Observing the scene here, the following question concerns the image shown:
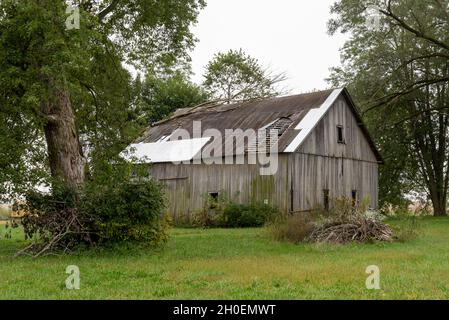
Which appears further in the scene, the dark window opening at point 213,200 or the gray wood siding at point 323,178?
the dark window opening at point 213,200

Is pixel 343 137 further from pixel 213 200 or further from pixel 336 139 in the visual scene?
pixel 213 200

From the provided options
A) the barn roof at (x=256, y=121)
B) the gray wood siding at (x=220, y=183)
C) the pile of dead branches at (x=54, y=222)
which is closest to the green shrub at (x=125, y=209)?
the pile of dead branches at (x=54, y=222)

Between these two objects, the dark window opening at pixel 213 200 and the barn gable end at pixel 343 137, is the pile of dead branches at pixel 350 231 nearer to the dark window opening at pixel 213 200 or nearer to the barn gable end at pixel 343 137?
the barn gable end at pixel 343 137

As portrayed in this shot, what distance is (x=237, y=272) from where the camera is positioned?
11.5 metres

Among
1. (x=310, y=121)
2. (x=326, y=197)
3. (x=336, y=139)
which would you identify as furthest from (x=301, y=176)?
(x=336, y=139)

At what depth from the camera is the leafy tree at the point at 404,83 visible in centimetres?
3078

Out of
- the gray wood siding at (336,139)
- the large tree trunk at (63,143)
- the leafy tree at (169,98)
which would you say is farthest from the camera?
the leafy tree at (169,98)

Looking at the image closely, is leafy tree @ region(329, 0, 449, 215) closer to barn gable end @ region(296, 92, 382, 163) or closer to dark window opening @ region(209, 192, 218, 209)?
barn gable end @ region(296, 92, 382, 163)

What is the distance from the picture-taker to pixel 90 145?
1947 centimetres

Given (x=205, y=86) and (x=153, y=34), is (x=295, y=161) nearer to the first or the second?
(x=153, y=34)

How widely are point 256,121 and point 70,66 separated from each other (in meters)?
18.2

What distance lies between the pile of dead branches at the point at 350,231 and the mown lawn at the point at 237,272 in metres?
0.72
